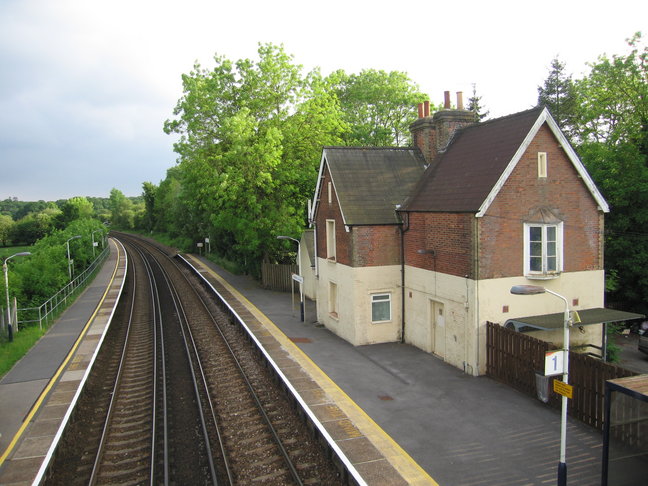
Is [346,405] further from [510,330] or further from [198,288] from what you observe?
[198,288]

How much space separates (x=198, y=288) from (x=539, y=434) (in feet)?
96.9

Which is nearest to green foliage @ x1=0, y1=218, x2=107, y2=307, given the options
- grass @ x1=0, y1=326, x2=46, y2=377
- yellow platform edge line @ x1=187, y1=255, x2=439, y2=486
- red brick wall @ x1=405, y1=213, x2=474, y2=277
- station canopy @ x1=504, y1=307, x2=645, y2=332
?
grass @ x1=0, y1=326, x2=46, y2=377

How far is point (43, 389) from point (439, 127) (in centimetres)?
1724

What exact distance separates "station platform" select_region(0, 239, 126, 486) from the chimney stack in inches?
626

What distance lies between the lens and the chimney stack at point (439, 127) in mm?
19766

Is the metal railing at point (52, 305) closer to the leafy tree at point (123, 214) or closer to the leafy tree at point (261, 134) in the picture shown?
the leafy tree at point (261, 134)

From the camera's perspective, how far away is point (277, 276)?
107 ft

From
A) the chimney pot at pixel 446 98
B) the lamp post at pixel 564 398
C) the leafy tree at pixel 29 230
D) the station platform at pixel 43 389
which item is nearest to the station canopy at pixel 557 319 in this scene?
the lamp post at pixel 564 398

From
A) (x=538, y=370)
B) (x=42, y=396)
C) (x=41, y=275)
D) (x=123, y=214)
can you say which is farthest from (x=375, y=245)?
(x=123, y=214)

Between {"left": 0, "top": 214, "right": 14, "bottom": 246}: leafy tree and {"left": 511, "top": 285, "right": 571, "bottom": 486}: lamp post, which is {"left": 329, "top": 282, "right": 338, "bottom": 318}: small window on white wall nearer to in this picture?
{"left": 511, "top": 285, "right": 571, "bottom": 486}: lamp post

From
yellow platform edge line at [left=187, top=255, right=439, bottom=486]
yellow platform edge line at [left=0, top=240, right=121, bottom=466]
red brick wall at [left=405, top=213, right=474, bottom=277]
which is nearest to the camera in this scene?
yellow platform edge line at [left=187, top=255, right=439, bottom=486]

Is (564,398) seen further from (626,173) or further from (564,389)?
(626,173)

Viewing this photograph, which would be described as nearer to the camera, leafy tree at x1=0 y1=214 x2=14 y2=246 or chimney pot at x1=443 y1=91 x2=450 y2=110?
chimney pot at x1=443 y1=91 x2=450 y2=110

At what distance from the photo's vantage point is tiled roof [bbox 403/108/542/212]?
1508 cm
